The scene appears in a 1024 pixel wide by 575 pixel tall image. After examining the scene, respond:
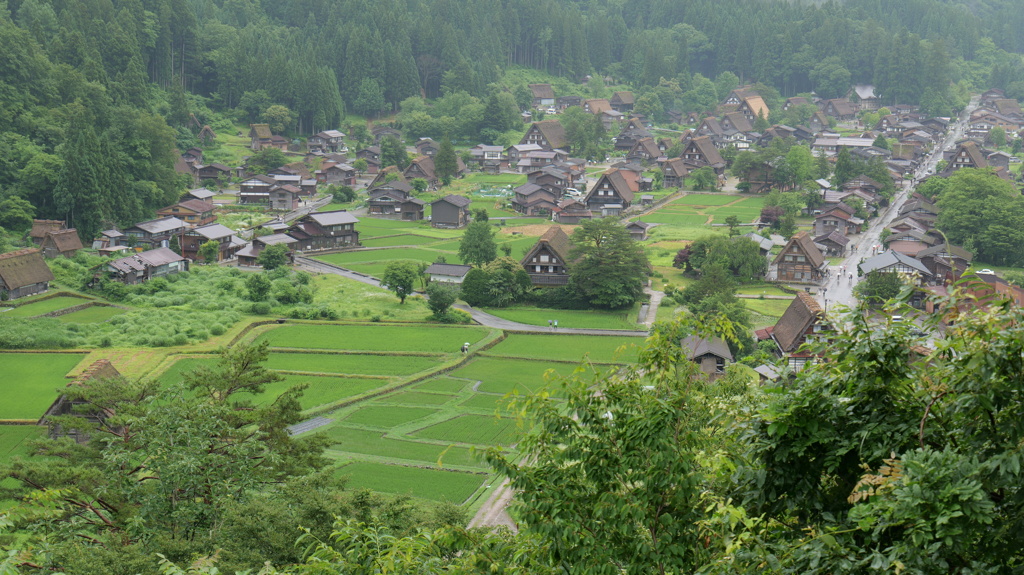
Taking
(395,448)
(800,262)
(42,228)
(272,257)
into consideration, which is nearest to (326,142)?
(42,228)

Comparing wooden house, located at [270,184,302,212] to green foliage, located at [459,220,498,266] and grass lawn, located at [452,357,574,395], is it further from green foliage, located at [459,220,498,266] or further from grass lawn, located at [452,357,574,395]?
grass lawn, located at [452,357,574,395]

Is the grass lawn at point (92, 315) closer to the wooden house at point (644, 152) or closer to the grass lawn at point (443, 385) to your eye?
the grass lawn at point (443, 385)

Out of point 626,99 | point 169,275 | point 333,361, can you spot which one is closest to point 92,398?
point 333,361

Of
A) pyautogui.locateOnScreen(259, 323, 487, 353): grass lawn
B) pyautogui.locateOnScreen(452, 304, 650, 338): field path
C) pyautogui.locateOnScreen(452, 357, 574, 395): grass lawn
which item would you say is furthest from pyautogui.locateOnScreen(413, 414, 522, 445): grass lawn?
pyautogui.locateOnScreen(452, 304, 650, 338): field path

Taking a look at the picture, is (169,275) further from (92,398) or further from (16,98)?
(92,398)

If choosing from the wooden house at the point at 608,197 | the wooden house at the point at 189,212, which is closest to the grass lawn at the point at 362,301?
the wooden house at the point at 189,212
